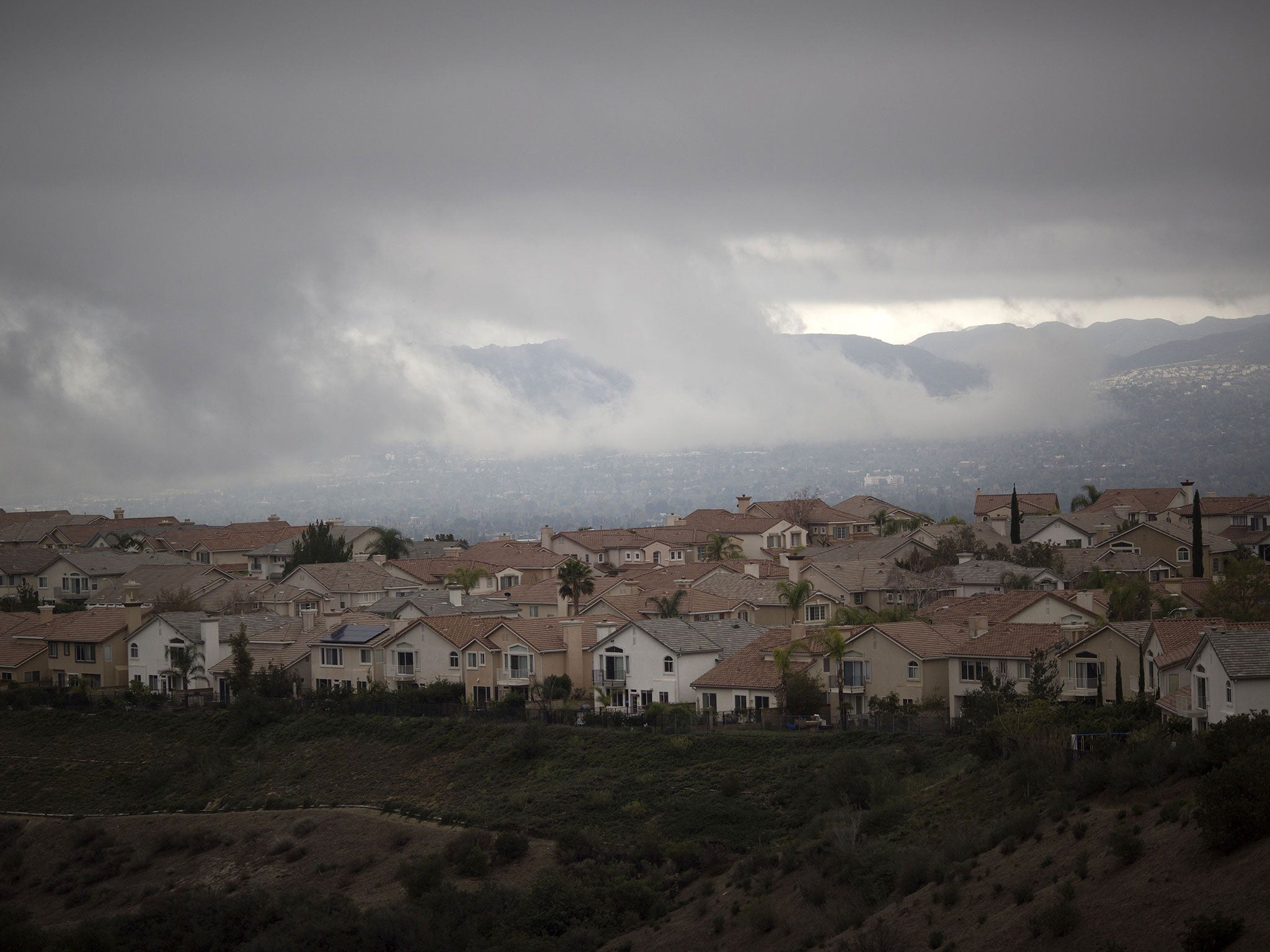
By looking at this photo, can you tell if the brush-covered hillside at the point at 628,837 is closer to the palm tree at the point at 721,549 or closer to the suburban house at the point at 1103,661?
the suburban house at the point at 1103,661

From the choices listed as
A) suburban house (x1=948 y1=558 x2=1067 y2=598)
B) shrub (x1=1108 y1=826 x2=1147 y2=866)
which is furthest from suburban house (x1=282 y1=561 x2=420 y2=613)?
shrub (x1=1108 y1=826 x2=1147 y2=866)

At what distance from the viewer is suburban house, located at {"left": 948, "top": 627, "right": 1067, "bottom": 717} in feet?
180

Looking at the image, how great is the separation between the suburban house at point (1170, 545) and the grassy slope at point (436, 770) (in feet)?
153

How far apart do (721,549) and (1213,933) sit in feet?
300

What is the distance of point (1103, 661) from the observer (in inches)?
2055

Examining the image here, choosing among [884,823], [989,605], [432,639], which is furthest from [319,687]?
[884,823]

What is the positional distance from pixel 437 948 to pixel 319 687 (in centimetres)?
3500

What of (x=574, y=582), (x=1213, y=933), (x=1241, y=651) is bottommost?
(x=1213, y=933)

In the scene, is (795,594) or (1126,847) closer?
(1126,847)

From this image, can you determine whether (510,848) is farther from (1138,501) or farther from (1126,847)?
(1138,501)

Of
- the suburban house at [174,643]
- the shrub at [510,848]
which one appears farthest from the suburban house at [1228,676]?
the suburban house at [174,643]

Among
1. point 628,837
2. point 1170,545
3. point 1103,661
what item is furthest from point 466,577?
point 1103,661

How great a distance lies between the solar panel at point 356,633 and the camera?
7406cm

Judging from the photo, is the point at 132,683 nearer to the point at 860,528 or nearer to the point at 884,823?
the point at 884,823
